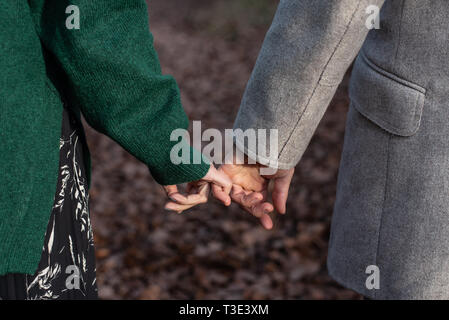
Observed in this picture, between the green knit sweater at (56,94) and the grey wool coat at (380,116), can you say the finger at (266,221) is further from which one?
the green knit sweater at (56,94)

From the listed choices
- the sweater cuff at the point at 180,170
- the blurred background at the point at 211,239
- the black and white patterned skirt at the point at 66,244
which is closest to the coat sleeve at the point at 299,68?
the sweater cuff at the point at 180,170

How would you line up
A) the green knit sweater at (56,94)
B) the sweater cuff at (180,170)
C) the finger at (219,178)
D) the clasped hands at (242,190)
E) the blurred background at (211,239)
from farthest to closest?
1. the blurred background at (211,239)
2. the clasped hands at (242,190)
3. the finger at (219,178)
4. the sweater cuff at (180,170)
5. the green knit sweater at (56,94)

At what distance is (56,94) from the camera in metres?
1.43

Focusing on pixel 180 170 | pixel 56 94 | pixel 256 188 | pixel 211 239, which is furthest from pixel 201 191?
pixel 211 239

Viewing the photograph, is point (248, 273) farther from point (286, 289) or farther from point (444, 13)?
point (444, 13)

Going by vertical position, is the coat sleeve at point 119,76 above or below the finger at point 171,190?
above

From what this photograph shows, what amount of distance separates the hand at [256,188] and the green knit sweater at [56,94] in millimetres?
471

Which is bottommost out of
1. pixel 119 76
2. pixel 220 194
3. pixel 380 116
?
pixel 220 194

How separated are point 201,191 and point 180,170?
0.46 meters

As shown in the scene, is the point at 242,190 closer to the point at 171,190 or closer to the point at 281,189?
the point at 281,189

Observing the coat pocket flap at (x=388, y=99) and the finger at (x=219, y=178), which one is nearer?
the coat pocket flap at (x=388, y=99)

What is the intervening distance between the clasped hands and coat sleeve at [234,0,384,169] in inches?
7.4

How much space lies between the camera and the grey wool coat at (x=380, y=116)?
1436 millimetres

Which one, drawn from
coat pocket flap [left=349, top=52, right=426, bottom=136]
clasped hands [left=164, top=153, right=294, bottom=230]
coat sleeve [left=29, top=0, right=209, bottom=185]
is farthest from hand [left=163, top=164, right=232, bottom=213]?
coat pocket flap [left=349, top=52, right=426, bottom=136]
